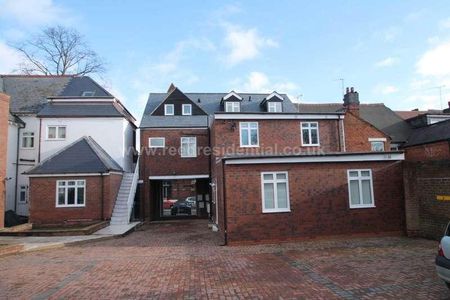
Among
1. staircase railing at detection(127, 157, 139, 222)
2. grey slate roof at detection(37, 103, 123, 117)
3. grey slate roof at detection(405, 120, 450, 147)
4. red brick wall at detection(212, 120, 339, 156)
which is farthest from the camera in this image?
grey slate roof at detection(405, 120, 450, 147)

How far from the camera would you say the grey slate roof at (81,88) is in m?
24.8

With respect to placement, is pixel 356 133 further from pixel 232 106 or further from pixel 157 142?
pixel 157 142

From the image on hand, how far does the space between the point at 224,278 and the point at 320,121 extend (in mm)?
14417

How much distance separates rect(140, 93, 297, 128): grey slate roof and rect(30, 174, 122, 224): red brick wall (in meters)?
6.30

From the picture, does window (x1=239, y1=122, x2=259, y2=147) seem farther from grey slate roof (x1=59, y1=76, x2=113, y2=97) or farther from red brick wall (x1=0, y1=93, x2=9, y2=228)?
red brick wall (x1=0, y1=93, x2=9, y2=228)

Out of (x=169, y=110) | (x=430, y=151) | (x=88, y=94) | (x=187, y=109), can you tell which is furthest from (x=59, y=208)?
(x=430, y=151)

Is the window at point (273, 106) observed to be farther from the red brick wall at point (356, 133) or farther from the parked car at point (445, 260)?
the parked car at point (445, 260)

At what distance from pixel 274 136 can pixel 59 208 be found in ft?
41.2

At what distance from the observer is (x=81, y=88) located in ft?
83.5

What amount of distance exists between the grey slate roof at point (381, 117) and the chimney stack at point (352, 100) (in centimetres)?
340

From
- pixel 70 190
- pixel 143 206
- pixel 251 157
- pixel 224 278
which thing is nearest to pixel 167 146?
pixel 143 206

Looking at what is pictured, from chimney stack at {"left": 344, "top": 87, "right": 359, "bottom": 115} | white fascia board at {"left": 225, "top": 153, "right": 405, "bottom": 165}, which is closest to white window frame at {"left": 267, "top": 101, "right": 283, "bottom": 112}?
chimney stack at {"left": 344, "top": 87, "right": 359, "bottom": 115}

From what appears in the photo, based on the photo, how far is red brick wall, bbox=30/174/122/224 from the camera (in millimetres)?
18938

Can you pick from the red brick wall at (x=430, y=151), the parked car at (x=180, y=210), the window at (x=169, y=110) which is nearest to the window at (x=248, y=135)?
the window at (x=169, y=110)
